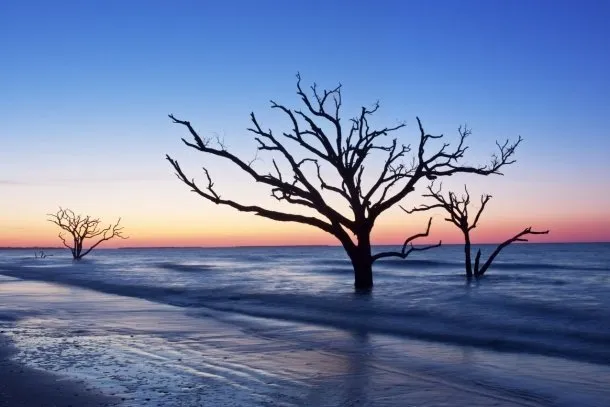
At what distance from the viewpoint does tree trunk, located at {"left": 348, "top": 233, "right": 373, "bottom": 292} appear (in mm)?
19781

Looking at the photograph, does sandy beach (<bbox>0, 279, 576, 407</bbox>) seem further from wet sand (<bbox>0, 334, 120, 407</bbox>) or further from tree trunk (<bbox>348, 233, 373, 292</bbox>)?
tree trunk (<bbox>348, 233, 373, 292</bbox>)

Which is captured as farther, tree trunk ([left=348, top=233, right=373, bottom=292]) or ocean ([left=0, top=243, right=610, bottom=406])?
tree trunk ([left=348, top=233, right=373, bottom=292])

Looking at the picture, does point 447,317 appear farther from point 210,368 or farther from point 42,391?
point 42,391

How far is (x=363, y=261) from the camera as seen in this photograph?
2028cm

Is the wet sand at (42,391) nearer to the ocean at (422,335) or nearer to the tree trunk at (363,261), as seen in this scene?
the ocean at (422,335)

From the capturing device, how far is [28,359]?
25.3 ft

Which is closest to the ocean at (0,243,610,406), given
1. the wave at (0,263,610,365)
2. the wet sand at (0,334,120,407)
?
the wave at (0,263,610,365)

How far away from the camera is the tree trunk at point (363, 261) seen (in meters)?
19.8

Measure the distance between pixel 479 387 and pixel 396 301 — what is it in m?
10.6

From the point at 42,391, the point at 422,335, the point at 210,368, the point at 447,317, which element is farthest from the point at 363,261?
the point at 42,391

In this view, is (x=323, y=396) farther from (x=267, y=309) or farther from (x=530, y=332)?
(x=267, y=309)

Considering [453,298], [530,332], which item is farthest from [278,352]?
[453,298]

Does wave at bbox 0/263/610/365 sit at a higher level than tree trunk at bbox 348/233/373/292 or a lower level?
lower

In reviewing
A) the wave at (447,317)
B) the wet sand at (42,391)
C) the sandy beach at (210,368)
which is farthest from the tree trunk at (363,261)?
the wet sand at (42,391)
